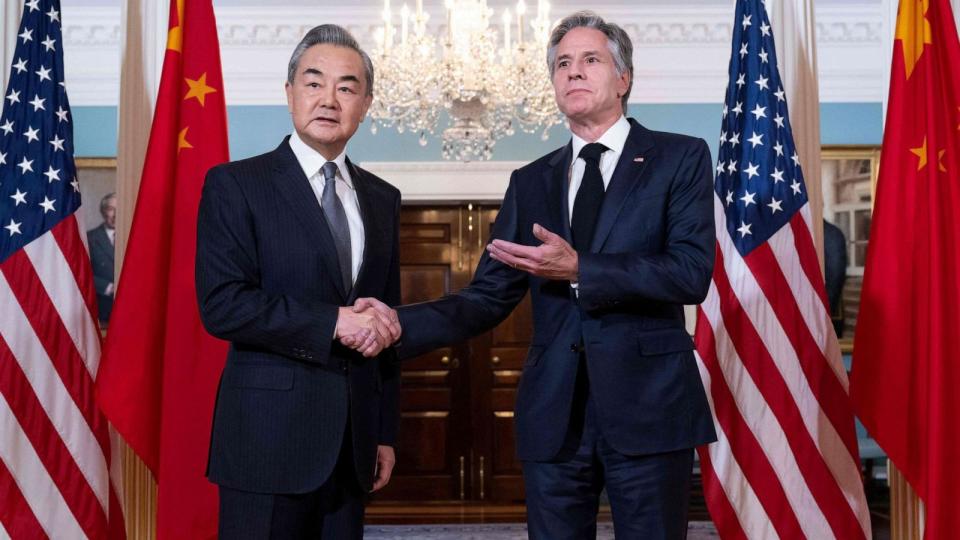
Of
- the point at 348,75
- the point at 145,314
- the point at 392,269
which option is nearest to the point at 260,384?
the point at 392,269

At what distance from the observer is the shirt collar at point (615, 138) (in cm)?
215

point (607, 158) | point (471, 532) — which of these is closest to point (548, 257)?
point (607, 158)

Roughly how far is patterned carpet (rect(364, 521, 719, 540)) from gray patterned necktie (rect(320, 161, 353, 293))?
3964 mm

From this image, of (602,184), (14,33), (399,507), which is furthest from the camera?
(399,507)

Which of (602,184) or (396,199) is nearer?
(602,184)

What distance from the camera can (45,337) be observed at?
284 centimetres

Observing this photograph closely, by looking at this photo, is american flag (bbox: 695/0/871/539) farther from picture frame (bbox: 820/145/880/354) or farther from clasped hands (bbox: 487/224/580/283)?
picture frame (bbox: 820/145/880/354)

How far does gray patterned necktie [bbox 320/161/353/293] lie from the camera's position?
2.07m

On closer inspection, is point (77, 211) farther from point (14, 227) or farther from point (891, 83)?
point (891, 83)

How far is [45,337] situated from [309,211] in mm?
1283

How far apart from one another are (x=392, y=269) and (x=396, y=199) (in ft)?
0.57

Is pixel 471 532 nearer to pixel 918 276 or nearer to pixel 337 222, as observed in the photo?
pixel 918 276

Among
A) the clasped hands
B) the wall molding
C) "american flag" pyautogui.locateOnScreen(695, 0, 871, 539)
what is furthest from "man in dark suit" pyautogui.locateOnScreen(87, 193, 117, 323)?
the clasped hands

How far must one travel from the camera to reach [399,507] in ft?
22.9
